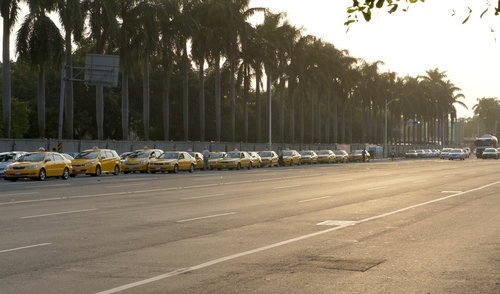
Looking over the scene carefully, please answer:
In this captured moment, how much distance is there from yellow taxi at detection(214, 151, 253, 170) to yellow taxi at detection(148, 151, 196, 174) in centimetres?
607

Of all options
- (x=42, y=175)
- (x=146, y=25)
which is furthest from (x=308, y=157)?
(x=42, y=175)

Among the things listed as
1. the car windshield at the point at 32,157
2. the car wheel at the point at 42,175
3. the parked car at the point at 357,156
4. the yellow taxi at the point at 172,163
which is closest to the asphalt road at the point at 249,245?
the car wheel at the point at 42,175

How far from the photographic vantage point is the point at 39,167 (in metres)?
38.6

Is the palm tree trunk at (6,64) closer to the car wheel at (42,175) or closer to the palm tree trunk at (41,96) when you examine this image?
the palm tree trunk at (41,96)

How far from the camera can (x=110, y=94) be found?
9381 cm

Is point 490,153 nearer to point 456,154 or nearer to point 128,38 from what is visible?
point 456,154

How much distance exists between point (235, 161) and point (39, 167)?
23.0 m

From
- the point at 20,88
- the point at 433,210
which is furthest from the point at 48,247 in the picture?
the point at 20,88

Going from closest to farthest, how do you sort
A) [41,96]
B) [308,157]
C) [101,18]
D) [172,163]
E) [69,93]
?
1. [172,163]
2. [41,96]
3. [69,93]
4. [101,18]
5. [308,157]

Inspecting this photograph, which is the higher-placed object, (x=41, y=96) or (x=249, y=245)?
(x=41, y=96)

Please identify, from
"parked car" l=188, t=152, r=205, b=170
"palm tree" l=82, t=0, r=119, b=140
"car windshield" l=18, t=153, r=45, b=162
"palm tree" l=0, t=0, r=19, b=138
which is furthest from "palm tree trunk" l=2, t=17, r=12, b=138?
"car windshield" l=18, t=153, r=45, b=162

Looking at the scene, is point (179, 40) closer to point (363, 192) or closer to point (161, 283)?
point (363, 192)

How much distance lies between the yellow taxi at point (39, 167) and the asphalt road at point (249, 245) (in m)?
15.1

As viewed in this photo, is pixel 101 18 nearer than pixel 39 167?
No
